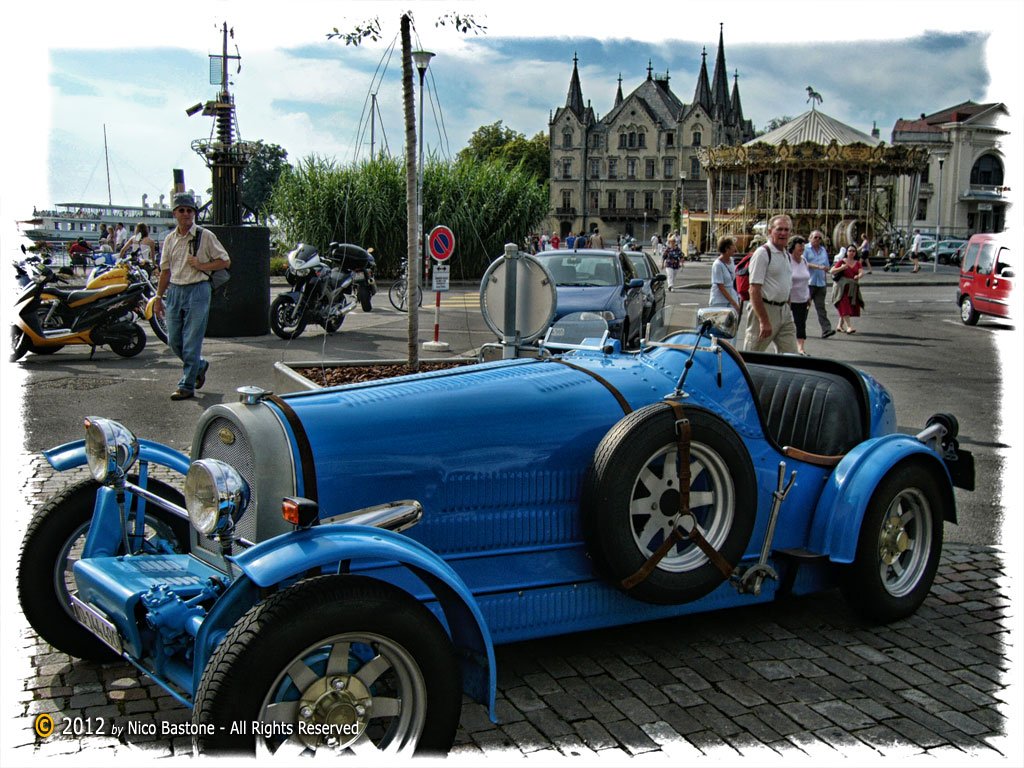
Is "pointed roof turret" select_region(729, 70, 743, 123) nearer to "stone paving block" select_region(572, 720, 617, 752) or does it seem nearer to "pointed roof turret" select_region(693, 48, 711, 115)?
"pointed roof turret" select_region(693, 48, 711, 115)

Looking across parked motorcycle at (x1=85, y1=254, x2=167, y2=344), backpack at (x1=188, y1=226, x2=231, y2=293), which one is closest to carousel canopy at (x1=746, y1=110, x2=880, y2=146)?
parked motorcycle at (x1=85, y1=254, x2=167, y2=344)

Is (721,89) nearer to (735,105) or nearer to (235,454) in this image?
(735,105)

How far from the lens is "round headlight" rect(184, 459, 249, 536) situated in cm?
301

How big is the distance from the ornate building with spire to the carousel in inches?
2184

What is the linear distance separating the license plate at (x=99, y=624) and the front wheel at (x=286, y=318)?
11948mm

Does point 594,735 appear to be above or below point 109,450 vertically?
below

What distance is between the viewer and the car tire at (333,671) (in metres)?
2.62

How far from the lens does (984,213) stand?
78.4 metres

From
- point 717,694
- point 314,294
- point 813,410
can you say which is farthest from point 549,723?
point 314,294

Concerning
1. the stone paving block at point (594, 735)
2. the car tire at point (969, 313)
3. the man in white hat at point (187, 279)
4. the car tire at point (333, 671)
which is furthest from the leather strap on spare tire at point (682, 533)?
the car tire at point (969, 313)

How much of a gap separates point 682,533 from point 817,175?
172 feet

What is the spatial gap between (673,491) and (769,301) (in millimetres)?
5753

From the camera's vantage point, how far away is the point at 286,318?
50.5 ft

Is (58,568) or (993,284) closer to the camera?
(58,568)
